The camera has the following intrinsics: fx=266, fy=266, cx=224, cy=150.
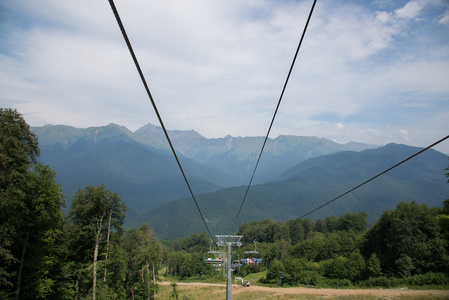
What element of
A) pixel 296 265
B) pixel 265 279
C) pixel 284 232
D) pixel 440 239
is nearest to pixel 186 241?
pixel 284 232

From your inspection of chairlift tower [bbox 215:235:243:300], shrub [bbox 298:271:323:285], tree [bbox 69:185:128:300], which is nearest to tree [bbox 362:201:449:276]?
shrub [bbox 298:271:323:285]

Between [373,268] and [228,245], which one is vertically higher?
[228,245]

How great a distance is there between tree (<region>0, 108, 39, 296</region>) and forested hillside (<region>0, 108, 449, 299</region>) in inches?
1.8

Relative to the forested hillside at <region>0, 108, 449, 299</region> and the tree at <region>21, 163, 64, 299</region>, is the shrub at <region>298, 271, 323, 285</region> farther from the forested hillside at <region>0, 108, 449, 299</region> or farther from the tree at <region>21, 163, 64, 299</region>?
the tree at <region>21, 163, 64, 299</region>

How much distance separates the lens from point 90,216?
1008 inches

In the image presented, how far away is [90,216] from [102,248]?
3.37 m

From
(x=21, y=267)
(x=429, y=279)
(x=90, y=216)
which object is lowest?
(x=429, y=279)

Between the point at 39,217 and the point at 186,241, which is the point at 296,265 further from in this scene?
the point at 186,241

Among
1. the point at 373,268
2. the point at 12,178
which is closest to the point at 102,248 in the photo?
the point at 12,178

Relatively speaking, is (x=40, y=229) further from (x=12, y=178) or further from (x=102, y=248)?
(x=102, y=248)

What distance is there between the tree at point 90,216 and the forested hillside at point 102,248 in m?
0.09

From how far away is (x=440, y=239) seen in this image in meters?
39.9

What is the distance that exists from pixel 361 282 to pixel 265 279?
2322 centimetres

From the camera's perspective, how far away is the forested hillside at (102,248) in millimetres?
15218
